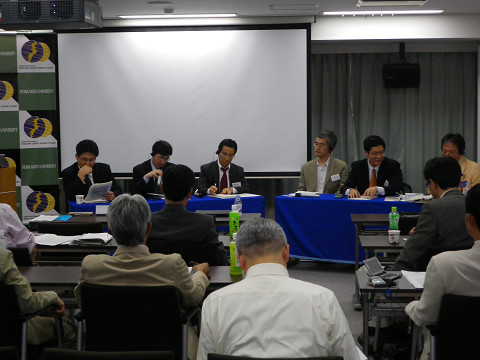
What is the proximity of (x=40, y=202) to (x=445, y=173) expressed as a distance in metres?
5.92

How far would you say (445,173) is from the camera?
3.94 meters

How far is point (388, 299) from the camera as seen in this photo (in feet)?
11.1

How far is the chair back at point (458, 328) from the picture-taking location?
257 centimetres

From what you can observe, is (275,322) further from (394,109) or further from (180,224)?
(394,109)

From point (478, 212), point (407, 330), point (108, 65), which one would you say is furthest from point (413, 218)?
point (108, 65)

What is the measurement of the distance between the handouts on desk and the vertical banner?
384 centimetres

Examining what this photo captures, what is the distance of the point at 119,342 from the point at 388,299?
1414 mm

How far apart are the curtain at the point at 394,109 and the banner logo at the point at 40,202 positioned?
3.86 m

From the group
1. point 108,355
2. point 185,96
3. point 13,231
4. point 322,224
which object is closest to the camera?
point 108,355

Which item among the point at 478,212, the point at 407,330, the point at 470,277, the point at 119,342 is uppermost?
the point at 478,212

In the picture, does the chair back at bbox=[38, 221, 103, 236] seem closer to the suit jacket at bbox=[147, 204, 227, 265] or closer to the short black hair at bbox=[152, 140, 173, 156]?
the suit jacket at bbox=[147, 204, 227, 265]

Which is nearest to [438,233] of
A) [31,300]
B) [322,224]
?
[31,300]

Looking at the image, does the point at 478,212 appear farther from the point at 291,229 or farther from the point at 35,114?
the point at 35,114

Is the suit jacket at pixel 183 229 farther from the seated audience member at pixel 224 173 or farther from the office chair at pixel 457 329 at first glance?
the seated audience member at pixel 224 173
